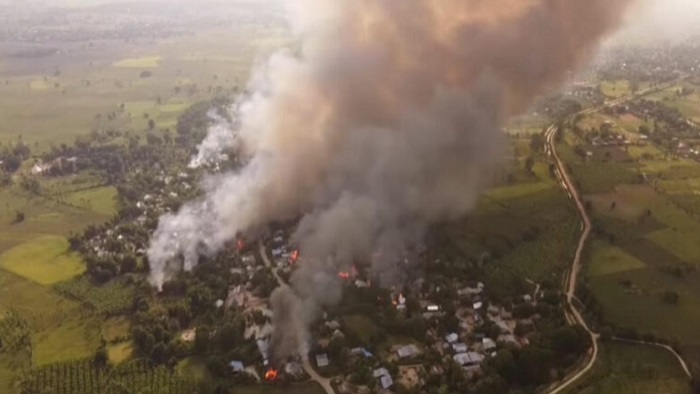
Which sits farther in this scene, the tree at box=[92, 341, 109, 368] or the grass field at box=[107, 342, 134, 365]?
the grass field at box=[107, 342, 134, 365]

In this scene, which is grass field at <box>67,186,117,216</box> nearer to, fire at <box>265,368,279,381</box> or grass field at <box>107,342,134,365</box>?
grass field at <box>107,342,134,365</box>

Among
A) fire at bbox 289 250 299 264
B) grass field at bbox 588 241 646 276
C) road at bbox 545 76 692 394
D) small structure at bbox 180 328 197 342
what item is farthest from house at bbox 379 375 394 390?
grass field at bbox 588 241 646 276

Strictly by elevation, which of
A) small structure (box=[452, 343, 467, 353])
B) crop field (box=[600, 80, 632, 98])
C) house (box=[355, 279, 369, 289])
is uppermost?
crop field (box=[600, 80, 632, 98])

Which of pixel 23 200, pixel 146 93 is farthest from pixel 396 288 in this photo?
pixel 146 93

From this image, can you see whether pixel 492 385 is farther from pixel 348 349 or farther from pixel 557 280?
pixel 557 280

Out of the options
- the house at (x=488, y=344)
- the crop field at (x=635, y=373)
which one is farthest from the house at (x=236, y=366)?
the crop field at (x=635, y=373)

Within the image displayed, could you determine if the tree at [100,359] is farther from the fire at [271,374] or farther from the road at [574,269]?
the road at [574,269]

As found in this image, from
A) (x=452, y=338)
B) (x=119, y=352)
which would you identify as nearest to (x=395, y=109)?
(x=452, y=338)
